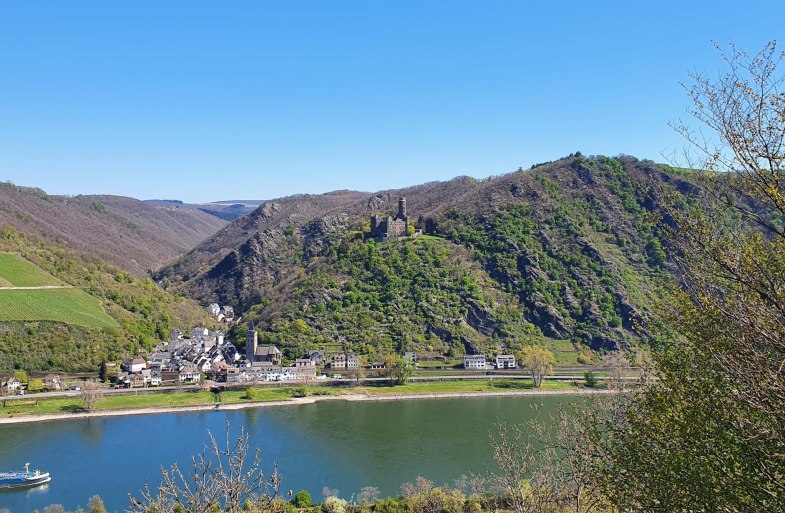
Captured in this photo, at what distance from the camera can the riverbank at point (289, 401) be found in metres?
25.2

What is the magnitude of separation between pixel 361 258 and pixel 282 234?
23565 millimetres

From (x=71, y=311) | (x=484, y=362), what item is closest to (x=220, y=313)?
(x=71, y=311)

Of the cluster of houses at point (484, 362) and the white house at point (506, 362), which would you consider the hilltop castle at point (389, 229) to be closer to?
the cluster of houses at point (484, 362)

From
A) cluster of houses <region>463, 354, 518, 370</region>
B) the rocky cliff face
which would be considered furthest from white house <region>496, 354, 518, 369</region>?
the rocky cliff face

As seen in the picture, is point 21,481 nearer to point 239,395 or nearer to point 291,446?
point 291,446

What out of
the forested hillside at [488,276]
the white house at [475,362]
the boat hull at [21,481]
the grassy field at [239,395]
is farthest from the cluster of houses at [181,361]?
the white house at [475,362]

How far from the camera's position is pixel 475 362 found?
36.8 m

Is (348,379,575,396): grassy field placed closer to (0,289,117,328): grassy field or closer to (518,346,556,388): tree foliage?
(518,346,556,388): tree foliage

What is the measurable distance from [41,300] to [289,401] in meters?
18.8

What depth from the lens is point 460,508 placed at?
13633mm

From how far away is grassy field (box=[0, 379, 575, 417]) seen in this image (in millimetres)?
26344

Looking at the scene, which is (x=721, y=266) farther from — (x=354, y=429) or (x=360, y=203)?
(x=360, y=203)

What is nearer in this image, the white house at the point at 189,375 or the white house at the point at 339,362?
the white house at the point at 189,375

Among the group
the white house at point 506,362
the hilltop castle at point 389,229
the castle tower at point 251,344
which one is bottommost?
the white house at point 506,362
